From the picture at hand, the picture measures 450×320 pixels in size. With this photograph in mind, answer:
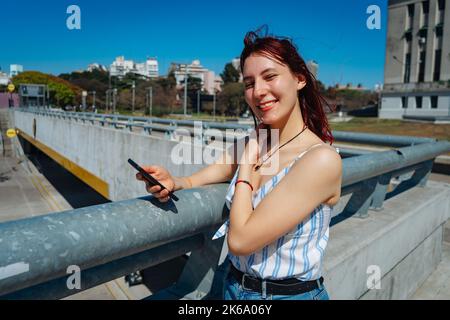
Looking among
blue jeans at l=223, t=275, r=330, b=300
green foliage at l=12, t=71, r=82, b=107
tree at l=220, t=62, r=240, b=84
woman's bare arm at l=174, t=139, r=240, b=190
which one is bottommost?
blue jeans at l=223, t=275, r=330, b=300

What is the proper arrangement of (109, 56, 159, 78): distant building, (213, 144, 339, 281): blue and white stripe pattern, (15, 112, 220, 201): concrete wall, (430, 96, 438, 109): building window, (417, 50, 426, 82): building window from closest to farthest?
(213, 144, 339, 281): blue and white stripe pattern, (15, 112, 220, 201): concrete wall, (430, 96, 438, 109): building window, (417, 50, 426, 82): building window, (109, 56, 159, 78): distant building

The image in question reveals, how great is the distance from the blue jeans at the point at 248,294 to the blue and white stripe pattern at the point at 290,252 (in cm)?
7

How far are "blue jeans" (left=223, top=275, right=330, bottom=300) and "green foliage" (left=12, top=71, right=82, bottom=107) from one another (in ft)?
288

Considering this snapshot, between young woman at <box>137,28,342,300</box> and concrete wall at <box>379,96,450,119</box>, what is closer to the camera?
young woman at <box>137,28,342,300</box>

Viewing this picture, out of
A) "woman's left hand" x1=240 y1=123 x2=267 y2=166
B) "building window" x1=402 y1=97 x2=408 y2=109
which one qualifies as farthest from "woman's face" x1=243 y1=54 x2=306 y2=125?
"building window" x1=402 y1=97 x2=408 y2=109

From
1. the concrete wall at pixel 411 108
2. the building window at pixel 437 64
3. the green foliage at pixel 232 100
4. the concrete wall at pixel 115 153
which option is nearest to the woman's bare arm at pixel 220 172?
the concrete wall at pixel 115 153

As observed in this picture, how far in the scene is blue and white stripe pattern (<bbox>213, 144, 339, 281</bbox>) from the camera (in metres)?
1.60

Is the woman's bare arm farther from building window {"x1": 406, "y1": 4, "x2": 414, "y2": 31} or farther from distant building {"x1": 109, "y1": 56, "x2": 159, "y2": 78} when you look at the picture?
distant building {"x1": 109, "y1": 56, "x2": 159, "y2": 78}

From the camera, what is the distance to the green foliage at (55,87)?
271ft

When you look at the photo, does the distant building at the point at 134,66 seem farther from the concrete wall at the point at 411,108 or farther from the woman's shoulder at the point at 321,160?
the woman's shoulder at the point at 321,160

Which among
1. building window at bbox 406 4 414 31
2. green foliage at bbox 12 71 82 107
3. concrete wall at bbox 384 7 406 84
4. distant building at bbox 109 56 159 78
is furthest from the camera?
distant building at bbox 109 56 159 78

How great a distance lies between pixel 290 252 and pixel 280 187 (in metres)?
0.30

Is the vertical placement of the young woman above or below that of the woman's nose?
below

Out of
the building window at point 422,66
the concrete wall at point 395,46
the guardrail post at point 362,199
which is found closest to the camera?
the guardrail post at point 362,199
